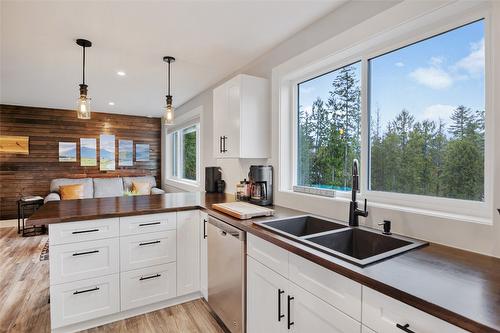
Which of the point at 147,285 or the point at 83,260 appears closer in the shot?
the point at 83,260

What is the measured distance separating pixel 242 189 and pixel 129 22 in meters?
1.75

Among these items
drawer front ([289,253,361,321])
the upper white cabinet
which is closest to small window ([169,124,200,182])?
the upper white cabinet

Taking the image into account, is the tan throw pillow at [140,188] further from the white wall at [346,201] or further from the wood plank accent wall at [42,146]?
the white wall at [346,201]

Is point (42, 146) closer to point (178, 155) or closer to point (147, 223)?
point (178, 155)

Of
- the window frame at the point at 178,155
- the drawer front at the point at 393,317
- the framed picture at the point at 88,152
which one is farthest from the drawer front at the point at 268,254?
the framed picture at the point at 88,152

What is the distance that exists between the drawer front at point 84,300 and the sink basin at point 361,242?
1.66m

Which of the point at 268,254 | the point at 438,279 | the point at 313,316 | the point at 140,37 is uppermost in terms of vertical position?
the point at 140,37

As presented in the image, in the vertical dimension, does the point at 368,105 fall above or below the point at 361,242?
above

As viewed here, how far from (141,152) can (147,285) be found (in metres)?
4.69

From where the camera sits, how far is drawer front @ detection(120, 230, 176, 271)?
213cm

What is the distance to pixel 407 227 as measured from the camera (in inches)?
57.6

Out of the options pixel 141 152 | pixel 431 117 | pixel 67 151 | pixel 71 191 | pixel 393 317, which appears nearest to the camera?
pixel 393 317

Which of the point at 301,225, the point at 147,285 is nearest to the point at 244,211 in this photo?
the point at 301,225

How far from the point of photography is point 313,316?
4.01 feet
